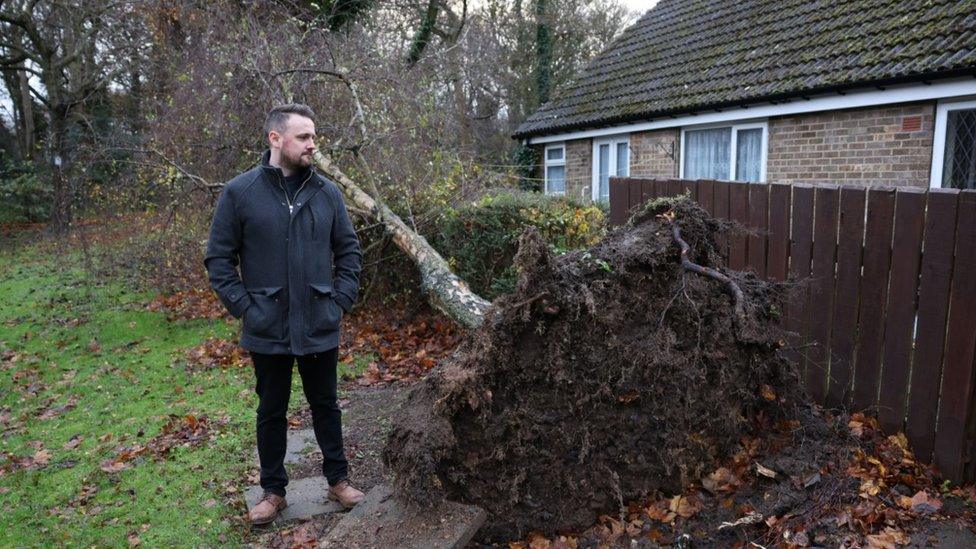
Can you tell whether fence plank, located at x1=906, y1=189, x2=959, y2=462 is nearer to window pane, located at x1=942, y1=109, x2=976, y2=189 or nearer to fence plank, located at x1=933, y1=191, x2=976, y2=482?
fence plank, located at x1=933, y1=191, x2=976, y2=482

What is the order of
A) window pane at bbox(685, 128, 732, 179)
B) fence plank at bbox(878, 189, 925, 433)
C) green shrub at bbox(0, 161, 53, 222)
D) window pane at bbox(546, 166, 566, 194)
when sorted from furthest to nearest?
1. green shrub at bbox(0, 161, 53, 222)
2. window pane at bbox(546, 166, 566, 194)
3. window pane at bbox(685, 128, 732, 179)
4. fence plank at bbox(878, 189, 925, 433)

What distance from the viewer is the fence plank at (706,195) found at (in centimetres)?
543

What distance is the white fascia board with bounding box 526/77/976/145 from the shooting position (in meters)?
7.43

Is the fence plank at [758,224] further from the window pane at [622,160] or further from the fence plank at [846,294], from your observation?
the window pane at [622,160]

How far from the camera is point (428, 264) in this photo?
673cm

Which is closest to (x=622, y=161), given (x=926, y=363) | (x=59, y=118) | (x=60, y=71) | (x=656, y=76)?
(x=656, y=76)

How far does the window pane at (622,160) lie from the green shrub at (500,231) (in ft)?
18.7

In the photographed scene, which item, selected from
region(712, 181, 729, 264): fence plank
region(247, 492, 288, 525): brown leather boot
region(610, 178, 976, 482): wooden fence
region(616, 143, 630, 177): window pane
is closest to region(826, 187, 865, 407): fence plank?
region(610, 178, 976, 482): wooden fence

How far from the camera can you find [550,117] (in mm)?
14961

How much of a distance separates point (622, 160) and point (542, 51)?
1036 centimetres

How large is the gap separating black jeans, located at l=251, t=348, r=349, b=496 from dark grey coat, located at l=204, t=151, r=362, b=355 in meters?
0.16

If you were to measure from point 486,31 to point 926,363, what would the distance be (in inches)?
820

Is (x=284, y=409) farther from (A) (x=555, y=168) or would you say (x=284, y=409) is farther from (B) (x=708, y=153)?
(A) (x=555, y=168)

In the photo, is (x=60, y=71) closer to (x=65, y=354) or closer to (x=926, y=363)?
(x=65, y=354)
